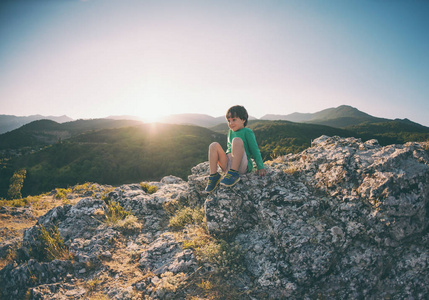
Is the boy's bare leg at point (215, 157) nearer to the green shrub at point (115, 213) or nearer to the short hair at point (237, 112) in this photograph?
the short hair at point (237, 112)

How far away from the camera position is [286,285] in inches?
134

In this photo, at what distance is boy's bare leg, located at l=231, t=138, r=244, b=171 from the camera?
186 inches

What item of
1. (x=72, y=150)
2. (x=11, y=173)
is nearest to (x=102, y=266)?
(x=11, y=173)

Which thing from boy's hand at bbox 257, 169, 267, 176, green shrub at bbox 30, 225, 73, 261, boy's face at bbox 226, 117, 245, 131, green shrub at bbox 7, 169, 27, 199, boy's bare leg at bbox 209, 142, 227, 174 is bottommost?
green shrub at bbox 7, 169, 27, 199

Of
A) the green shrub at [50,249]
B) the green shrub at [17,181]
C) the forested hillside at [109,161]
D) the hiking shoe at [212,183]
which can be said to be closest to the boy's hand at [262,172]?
the hiking shoe at [212,183]

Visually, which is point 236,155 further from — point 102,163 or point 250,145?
point 102,163

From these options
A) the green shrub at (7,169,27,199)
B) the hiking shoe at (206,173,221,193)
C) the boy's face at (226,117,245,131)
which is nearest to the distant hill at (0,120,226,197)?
the green shrub at (7,169,27,199)

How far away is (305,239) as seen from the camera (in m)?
3.76

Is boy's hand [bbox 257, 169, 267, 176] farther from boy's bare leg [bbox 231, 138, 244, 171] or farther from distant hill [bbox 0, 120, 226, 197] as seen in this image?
distant hill [bbox 0, 120, 226, 197]

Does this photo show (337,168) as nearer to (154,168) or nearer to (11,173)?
(154,168)

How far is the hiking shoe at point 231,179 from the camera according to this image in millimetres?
4738

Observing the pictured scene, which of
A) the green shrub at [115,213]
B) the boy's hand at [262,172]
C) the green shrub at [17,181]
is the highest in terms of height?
the boy's hand at [262,172]

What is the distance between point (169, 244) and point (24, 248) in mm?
3907

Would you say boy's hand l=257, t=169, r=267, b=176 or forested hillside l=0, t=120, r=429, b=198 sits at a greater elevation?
boy's hand l=257, t=169, r=267, b=176
